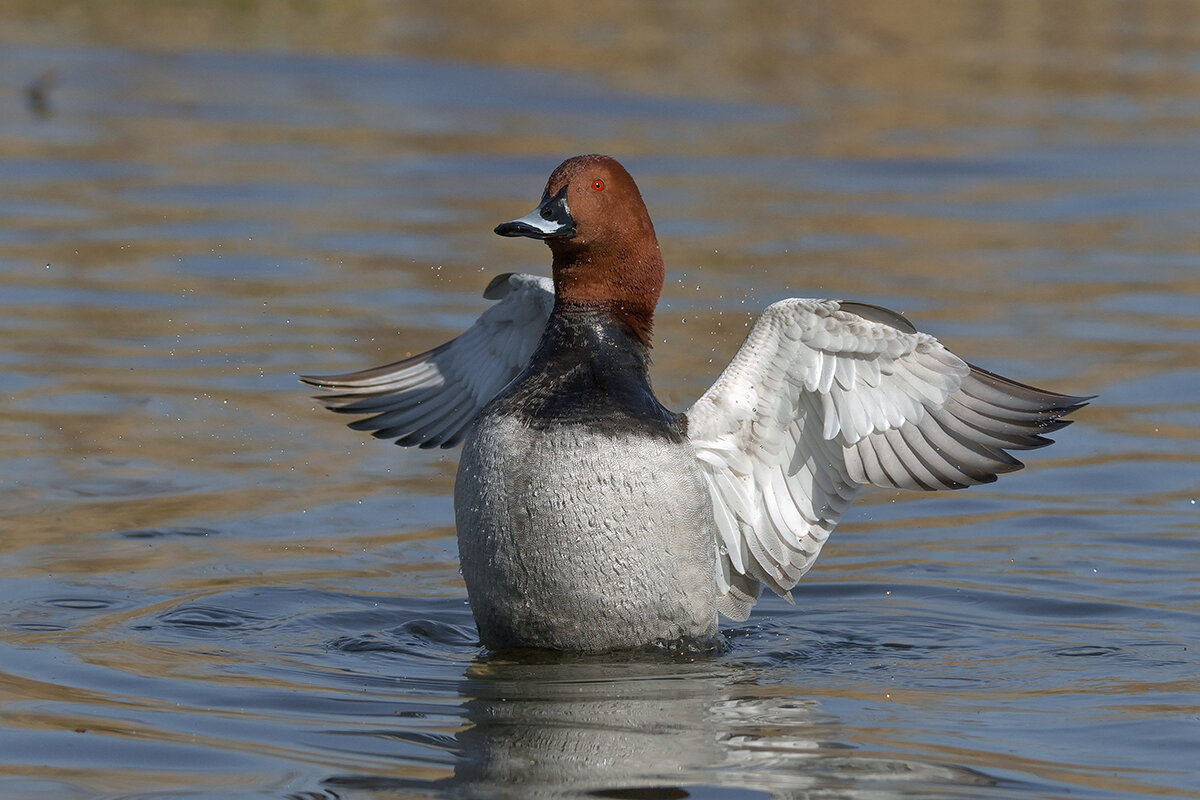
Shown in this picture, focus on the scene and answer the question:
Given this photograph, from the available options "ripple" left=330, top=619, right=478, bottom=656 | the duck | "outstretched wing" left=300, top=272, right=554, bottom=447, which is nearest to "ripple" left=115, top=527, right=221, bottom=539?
"outstretched wing" left=300, top=272, right=554, bottom=447

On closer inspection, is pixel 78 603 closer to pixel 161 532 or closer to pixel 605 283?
pixel 161 532

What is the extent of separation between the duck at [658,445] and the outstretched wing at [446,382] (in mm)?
283

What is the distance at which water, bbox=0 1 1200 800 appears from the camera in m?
5.41

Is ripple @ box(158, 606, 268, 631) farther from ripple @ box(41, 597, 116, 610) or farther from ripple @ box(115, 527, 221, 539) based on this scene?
ripple @ box(115, 527, 221, 539)

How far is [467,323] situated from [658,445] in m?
4.73

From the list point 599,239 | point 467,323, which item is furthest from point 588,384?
point 467,323

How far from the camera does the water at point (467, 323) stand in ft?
17.7

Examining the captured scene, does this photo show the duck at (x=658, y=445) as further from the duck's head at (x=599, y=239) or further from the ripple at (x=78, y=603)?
the ripple at (x=78, y=603)

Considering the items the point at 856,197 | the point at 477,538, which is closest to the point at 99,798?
the point at 477,538

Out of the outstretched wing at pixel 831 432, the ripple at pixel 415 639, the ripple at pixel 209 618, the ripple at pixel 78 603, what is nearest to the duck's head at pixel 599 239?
the outstretched wing at pixel 831 432

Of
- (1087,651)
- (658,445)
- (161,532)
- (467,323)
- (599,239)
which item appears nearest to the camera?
(658,445)

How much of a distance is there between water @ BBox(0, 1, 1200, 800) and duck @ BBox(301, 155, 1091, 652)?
246mm

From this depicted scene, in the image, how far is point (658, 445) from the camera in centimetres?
623

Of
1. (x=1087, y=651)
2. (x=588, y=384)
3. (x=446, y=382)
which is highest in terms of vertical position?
(x=588, y=384)
